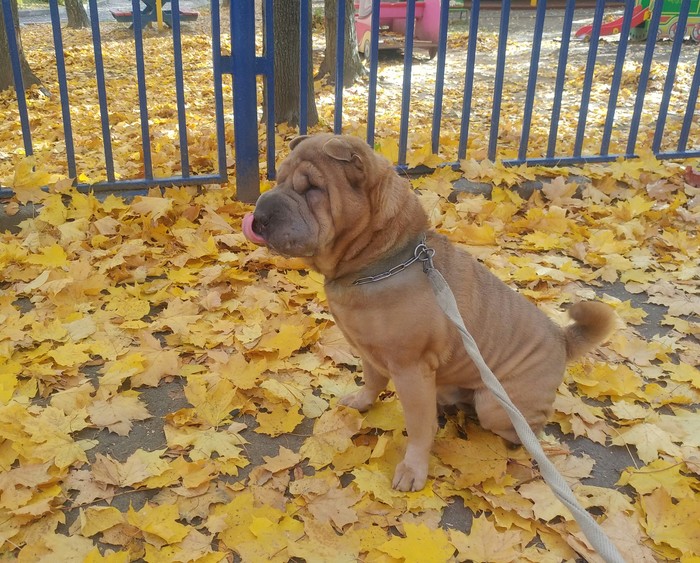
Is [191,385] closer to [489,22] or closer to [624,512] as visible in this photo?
[624,512]

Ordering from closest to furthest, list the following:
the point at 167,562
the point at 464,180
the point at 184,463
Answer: the point at 167,562
the point at 184,463
the point at 464,180

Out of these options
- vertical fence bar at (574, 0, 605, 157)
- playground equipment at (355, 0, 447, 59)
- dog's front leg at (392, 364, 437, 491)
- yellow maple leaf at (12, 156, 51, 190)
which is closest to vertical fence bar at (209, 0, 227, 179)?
yellow maple leaf at (12, 156, 51, 190)

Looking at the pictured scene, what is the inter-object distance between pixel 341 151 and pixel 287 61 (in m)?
4.65

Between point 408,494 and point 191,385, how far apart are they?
3.95 ft

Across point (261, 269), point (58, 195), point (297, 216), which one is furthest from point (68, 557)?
point (58, 195)

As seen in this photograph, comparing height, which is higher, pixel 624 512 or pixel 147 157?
pixel 147 157

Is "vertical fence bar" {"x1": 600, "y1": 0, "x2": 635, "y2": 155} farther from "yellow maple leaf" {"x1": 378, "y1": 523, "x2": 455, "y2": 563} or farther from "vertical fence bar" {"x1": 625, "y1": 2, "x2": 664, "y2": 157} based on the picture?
"yellow maple leaf" {"x1": 378, "y1": 523, "x2": 455, "y2": 563}

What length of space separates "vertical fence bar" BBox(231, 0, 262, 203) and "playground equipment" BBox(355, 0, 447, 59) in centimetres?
744

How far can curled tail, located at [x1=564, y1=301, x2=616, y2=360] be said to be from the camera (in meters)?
2.75

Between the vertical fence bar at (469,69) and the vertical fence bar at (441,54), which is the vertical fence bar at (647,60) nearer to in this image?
the vertical fence bar at (469,69)

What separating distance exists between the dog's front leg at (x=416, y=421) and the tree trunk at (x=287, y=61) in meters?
4.53

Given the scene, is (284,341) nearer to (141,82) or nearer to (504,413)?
(504,413)

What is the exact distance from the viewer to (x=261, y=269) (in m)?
4.52

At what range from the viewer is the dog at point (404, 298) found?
94.0 inches
